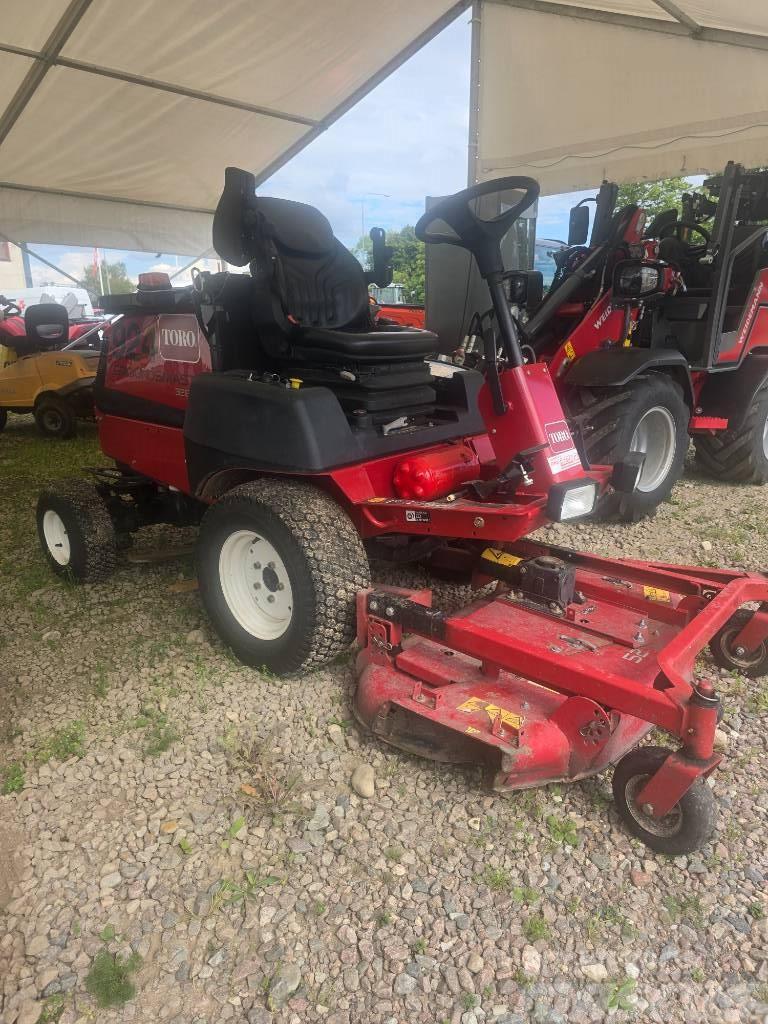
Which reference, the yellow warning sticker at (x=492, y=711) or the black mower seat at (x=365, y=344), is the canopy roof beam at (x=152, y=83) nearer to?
the black mower seat at (x=365, y=344)

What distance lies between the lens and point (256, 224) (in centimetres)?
274

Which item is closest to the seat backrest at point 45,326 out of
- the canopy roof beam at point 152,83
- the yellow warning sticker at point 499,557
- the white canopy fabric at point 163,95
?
the white canopy fabric at point 163,95

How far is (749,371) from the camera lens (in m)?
4.72

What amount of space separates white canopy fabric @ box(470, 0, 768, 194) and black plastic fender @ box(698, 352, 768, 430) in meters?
1.89

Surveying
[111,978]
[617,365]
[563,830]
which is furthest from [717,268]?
[111,978]

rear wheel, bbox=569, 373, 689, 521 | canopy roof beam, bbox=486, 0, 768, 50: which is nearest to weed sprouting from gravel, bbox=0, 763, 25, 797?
rear wheel, bbox=569, 373, 689, 521

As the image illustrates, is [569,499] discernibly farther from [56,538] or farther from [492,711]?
[56,538]

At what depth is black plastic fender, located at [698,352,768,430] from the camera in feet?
15.3

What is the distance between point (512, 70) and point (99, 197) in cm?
510

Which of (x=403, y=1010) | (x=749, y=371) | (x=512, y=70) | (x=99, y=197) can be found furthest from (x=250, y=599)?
(x=99, y=197)

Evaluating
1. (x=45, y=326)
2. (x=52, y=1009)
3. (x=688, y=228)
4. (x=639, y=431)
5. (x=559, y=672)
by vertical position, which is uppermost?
(x=688, y=228)

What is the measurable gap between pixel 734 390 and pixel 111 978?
185 inches

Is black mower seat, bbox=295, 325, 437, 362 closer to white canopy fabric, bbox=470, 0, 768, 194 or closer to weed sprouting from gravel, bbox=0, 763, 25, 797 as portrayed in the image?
weed sprouting from gravel, bbox=0, 763, 25, 797

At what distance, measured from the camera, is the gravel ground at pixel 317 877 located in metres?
1.44
